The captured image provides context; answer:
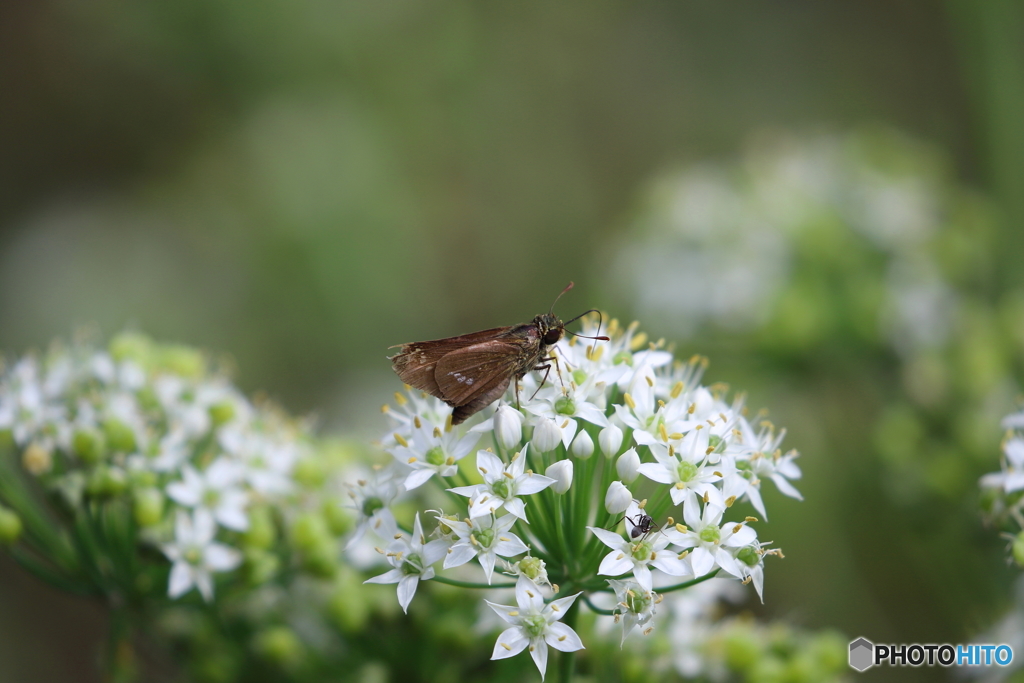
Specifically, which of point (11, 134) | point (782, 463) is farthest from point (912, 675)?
point (11, 134)

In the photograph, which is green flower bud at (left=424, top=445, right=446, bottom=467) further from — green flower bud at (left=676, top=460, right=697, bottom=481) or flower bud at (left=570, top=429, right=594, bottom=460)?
green flower bud at (left=676, top=460, right=697, bottom=481)

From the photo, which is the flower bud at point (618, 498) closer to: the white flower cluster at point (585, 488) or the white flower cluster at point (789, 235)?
the white flower cluster at point (585, 488)

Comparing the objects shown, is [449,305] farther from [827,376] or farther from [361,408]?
[827,376]

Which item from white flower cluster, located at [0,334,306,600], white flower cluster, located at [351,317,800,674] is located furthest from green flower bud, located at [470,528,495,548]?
white flower cluster, located at [0,334,306,600]

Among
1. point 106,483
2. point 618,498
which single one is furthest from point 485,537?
point 106,483

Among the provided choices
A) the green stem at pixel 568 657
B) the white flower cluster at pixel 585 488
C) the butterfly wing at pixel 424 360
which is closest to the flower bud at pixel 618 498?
the white flower cluster at pixel 585 488
